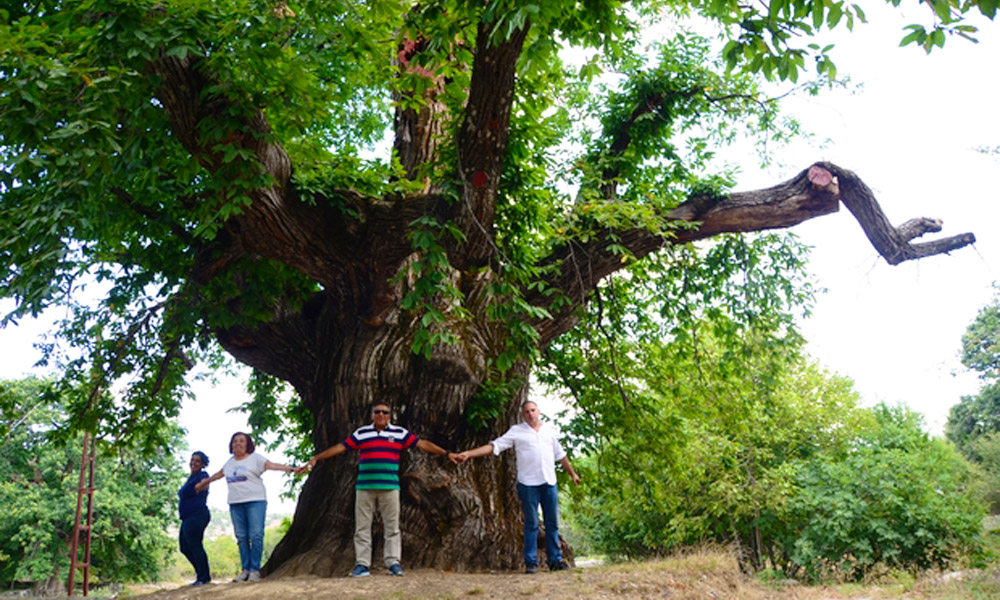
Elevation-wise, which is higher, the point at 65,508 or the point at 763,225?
the point at 763,225

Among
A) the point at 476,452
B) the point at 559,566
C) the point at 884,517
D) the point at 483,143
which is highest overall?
the point at 483,143

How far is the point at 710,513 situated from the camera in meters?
23.7

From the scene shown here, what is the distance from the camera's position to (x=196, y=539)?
845 cm

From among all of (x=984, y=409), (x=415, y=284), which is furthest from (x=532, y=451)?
(x=984, y=409)

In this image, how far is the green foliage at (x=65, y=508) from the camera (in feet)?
90.4

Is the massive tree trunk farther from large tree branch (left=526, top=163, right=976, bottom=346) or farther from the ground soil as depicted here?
the ground soil

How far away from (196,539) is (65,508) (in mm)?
24294

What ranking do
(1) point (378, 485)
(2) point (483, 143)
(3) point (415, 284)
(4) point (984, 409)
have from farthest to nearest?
(4) point (984, 409)
(1) point (378, 485)
(2) point (483, 143)
(3) point (415, 284)

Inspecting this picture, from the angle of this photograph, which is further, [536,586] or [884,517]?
[884,517]

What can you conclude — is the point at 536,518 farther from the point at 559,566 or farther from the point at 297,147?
the point at 297,147

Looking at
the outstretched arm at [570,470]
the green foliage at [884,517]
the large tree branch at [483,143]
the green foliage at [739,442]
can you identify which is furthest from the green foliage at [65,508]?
the large tree branch at [483,143]

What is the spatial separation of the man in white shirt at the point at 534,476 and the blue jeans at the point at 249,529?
2185 mm

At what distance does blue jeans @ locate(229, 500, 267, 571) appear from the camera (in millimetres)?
7793

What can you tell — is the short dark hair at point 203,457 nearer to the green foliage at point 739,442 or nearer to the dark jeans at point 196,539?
the dark jeans at point 196,539
